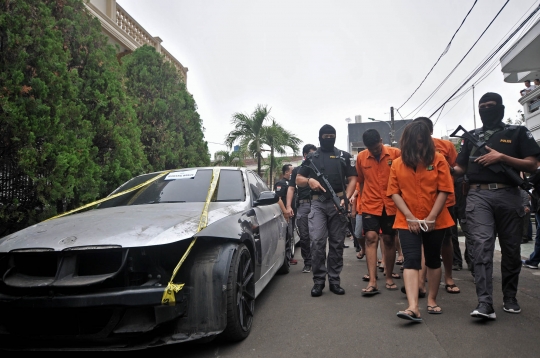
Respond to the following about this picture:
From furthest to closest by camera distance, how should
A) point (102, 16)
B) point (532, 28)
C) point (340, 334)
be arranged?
point (102, 16) < point (532, 28) < point (340, 334)

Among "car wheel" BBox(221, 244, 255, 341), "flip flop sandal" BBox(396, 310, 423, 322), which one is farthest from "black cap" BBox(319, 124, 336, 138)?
"flip flop sandal" BBox(396, 310, 423, 322)

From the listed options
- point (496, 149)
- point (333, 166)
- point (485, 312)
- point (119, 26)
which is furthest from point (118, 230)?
point (119, 26)

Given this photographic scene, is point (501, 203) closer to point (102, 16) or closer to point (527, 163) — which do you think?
point (527, 163)

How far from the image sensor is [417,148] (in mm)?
3590

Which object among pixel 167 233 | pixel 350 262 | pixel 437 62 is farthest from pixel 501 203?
pixel 437 62

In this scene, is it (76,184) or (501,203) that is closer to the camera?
(501,203)

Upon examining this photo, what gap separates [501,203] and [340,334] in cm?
185

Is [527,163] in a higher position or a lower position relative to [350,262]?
higher

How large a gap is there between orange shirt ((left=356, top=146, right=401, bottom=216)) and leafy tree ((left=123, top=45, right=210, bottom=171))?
237 inches

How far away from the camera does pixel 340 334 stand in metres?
3.20

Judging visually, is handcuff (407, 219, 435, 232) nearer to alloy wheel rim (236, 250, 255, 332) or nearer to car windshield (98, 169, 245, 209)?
alloy wheel rim (236, 250, 255, 332)

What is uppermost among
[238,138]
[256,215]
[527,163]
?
[238,138]

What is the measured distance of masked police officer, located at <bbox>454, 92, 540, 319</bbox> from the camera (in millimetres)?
3528

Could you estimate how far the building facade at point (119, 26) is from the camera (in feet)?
36.1
